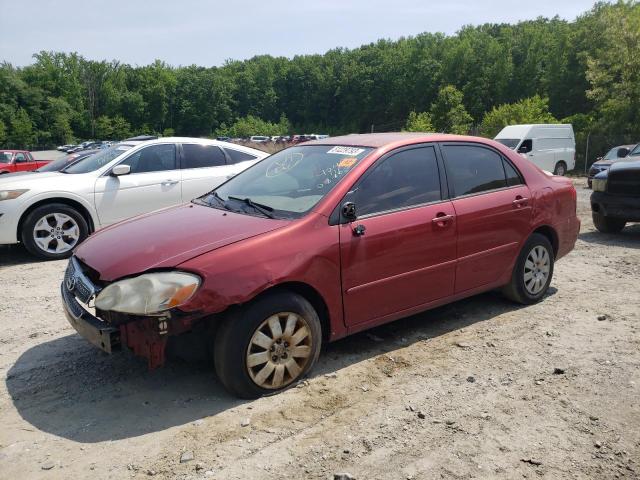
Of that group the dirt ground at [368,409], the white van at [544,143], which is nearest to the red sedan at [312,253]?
the dirt ground at [368,409]

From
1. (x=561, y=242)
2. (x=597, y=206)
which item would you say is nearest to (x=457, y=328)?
(x=561, y=242)

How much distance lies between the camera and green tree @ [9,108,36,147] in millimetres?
73938

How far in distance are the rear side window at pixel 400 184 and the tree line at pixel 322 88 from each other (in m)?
36.6

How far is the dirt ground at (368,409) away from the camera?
295cm

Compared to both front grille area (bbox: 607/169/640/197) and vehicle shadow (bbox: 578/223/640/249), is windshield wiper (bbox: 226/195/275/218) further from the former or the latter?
front grille area (bbox: 607/169/640/197)

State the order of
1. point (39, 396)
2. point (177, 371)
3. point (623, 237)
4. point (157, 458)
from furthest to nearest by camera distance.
→ point (623, 237) < point (177, 371) < point (39, 396) < point (157, 458)

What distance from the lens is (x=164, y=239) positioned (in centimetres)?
371

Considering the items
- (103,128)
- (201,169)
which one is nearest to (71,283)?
(201,169)

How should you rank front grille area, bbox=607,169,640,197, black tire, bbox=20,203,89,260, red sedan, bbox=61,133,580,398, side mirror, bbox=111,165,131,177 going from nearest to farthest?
1. red sedan, bbox=61,133,580,398
2. black tire, bbox=20,203,89,260
3. side mirror, bbox=111,165,131,177
4. front grille area, bbox=607,169,640,197

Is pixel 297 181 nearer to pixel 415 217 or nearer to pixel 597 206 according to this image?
pixel 415 217

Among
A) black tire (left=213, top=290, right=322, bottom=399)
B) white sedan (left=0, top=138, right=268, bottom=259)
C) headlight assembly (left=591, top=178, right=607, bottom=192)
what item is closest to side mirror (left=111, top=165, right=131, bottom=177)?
white sedan (left=0, top=138, right=268, bottom=259)

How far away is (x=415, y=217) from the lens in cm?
429

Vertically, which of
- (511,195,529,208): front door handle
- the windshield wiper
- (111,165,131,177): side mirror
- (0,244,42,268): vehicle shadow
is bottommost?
(0,244,42,268): vehicle shadow

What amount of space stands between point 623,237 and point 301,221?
24.3 ft
